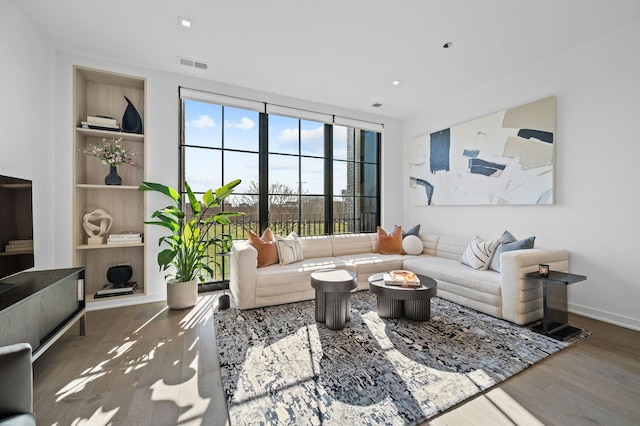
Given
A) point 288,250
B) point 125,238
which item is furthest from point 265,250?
point 125,238

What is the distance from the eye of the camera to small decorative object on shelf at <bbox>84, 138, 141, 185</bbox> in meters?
3.15

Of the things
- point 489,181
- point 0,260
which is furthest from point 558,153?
point 0,260

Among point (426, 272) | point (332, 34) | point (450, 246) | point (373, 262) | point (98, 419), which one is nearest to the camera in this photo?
point (98, 419)

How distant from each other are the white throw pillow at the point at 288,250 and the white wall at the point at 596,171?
2.75 meters

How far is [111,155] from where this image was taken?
3.17 metres

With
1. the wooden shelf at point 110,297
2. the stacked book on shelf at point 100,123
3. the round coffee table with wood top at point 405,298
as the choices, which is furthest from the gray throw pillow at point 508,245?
the stacked book on shelf at point 100,123

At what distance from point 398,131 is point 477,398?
4476 mm

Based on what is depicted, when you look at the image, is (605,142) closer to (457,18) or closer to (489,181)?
Answer: (489,181)

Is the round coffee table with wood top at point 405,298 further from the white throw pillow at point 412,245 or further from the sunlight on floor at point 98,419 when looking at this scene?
the sunlight on floor at point 98,419

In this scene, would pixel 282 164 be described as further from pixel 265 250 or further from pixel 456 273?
pixel 456 273

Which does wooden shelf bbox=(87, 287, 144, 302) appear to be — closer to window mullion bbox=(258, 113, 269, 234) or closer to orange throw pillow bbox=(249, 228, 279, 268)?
orange throw pillow bbox=(249, 228, 279, 268)

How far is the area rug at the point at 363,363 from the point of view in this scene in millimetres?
1529

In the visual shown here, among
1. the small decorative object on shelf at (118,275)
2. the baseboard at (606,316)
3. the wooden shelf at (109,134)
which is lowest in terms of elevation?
the baseboard at (606,316)

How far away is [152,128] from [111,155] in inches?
21.5
